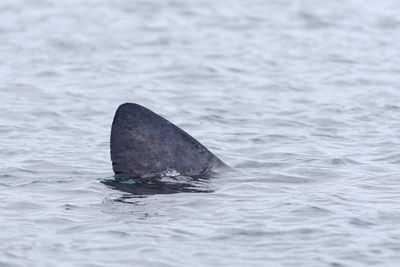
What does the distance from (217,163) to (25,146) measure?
309 cm

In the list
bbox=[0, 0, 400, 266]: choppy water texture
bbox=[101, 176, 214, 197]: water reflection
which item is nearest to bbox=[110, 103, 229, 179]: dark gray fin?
bbox=[101, 176, 214, 197]: water reflection

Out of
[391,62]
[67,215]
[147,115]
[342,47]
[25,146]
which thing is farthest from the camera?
[342,47]

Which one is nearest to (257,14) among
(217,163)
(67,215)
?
(217,163)

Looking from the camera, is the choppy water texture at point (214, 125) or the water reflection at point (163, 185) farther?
the water reflection at point (163, 185)

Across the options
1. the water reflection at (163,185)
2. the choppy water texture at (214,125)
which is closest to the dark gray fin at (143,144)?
the water reflection at (163,185)

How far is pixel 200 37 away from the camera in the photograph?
19.3 meters

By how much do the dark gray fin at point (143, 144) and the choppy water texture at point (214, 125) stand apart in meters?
0.29

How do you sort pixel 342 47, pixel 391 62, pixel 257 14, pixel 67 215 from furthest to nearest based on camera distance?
1. pixel 257 14
2. pixel 342 47
3. pixel 391 62
4. pixel 67 215

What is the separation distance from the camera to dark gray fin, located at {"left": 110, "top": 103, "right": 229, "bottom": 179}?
8953 mm

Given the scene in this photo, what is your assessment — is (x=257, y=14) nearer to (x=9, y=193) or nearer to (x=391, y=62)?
(x=391, y=62)

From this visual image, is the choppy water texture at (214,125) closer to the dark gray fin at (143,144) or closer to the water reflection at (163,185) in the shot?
the water reflection at (163,185)

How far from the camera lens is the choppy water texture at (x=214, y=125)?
7.55m

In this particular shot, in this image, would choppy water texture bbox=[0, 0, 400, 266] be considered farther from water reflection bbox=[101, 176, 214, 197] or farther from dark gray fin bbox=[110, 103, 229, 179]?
dark gray fin bbox=[110, 103, 229, 179]

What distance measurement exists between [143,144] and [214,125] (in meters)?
4.12
